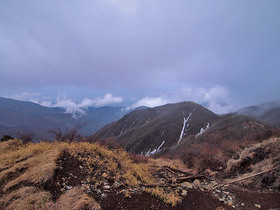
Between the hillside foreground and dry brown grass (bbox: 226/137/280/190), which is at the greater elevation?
dry brown grass (bbox: 226/137/280/190)

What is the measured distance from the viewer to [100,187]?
4.57 m

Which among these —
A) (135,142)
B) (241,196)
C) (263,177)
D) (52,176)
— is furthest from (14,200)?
(135,142)

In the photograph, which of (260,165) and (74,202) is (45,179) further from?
(260,165)

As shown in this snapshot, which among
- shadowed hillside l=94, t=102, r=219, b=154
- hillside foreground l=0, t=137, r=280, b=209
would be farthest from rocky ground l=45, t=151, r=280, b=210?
shadowed hillside l=94, t=102, r=219, b=154

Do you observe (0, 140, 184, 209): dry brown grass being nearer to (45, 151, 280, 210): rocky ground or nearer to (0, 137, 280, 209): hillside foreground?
(0, 137, 280, 209): hillside foreground

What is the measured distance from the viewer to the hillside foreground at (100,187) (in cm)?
356

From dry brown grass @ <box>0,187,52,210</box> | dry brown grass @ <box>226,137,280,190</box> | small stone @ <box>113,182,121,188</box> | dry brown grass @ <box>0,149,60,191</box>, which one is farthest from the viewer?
dry brown grass @ <box>226,137,280,190</box>

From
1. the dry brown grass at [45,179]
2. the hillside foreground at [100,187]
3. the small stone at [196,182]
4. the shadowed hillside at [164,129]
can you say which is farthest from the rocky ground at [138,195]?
the shadowed hillside at [164,129]

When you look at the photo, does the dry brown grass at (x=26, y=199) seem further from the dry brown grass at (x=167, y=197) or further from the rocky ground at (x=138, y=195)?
the dry brown grass at (x=167, y=197)

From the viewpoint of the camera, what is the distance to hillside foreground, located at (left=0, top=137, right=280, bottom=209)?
11.7 feet

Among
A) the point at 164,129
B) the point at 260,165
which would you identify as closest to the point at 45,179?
the point at 260,165

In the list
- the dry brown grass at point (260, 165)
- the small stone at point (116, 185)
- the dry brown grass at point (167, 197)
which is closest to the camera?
the dry brown grass at point (167, 197)

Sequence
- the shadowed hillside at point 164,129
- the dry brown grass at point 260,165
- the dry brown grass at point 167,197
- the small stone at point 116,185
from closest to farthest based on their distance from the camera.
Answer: the dry brown grass at point 167,197
the small stone at point 116,185
the dry brown grass at point 260,165
the shadowed hillside at point 164,129

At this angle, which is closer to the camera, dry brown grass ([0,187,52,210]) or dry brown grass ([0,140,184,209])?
dry brown grass ([0,187,52,210])
